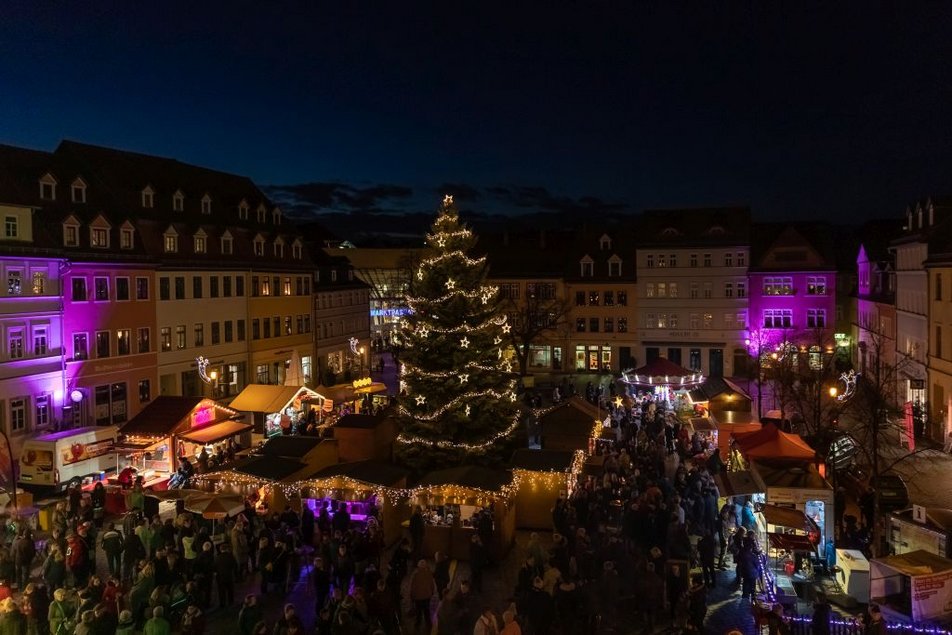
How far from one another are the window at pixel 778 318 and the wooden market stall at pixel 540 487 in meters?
35.1

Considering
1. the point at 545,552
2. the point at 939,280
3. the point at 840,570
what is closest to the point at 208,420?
the point at 545,552

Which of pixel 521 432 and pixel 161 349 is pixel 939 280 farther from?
pixel 161 349

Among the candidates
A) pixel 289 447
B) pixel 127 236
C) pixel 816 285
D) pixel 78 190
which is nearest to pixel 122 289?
pixel 127 236

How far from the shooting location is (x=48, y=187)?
32031 millimetres

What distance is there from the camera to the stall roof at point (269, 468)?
19.4 metres

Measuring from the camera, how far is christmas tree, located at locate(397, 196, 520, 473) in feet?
71.4

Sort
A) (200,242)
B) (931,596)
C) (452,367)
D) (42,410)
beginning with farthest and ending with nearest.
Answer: (200,242), (42,410), (452,367), (931,596)

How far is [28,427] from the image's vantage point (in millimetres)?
28953

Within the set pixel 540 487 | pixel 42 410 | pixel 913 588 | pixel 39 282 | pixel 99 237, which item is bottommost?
pixel 540 487

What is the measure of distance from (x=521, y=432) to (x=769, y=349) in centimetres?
2767

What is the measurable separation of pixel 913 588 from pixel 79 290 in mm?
31280

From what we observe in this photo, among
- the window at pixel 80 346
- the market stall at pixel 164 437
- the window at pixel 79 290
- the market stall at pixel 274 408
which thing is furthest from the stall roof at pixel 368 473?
the window at pixel 79 290

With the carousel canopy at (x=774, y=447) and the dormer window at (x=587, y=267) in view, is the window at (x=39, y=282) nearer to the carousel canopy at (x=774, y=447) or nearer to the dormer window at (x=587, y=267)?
the carousel canopy at (x=774, y=447)

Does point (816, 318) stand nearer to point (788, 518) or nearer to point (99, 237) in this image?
point (788, 518)
